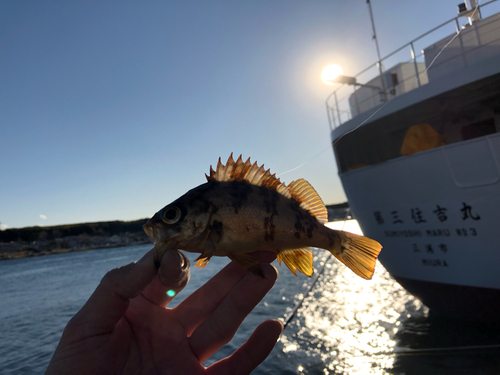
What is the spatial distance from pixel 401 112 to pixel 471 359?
7.53 metres

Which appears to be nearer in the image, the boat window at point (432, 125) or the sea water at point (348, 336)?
the boat window at point (432, 125)

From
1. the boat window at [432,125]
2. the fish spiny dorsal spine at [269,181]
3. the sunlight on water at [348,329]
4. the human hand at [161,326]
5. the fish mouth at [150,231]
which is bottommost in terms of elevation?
the sunlight on water at [348,329]

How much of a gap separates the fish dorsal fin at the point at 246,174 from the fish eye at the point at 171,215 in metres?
0.53

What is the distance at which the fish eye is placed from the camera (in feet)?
7.81

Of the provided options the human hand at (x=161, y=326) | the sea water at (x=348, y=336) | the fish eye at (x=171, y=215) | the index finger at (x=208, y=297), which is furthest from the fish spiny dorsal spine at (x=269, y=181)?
the sea water at (x=348, y=336)

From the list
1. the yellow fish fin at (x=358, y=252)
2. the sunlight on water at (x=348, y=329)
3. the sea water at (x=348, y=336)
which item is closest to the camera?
the yellow fish fin at (x=358, y=252)

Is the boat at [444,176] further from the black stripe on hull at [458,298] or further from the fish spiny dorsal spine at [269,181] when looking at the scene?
the fish spiny dorsal spine at [269,181]

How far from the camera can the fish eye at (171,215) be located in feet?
7.81

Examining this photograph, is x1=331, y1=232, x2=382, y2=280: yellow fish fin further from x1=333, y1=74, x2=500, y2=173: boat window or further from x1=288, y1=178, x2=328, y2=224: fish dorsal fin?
x1=333, y1=74, x2=500, y2=173: boat window

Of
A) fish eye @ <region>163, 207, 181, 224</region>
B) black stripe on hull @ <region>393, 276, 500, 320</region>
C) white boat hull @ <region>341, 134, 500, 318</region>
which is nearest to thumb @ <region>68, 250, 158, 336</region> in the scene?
fish eye @ <region>163, 207, 181, 224</region>

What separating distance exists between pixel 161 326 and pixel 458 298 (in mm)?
9244

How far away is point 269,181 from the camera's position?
301cm

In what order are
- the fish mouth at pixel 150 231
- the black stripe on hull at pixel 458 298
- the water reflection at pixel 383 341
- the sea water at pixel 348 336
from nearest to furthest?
the fish mouth at pixel 150 231 → the black stripe on hull at pixel 458 298 → the water reflection at pixel 383 341 → the sea water at pixel 348 336

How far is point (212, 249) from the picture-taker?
8.11 ft
